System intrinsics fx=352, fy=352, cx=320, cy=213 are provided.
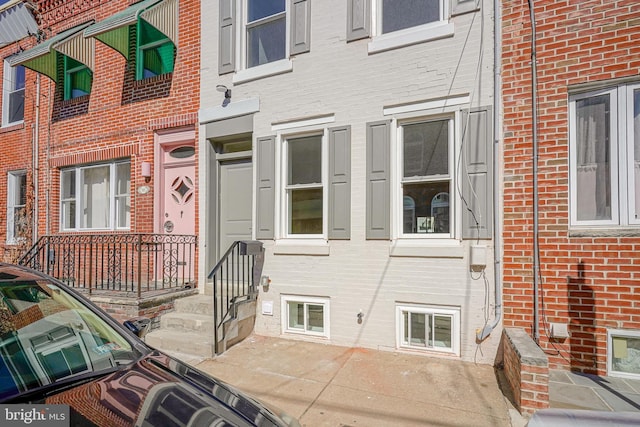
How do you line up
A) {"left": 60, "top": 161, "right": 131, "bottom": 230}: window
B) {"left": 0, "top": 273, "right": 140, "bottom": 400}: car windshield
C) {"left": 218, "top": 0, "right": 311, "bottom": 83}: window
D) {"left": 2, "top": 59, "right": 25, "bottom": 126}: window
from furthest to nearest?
{"left": 2, "top": 59, "right": 25, "bottom": 126}: window → {"left": 60, "top": 161, "right": 131, "bottom": 230}: window → {"left": 218, "top": 0, "right": 311, "bottom": 83}: window → {"left": 0, "top": 273, "right": 140, "bottom": 400}: car windshield

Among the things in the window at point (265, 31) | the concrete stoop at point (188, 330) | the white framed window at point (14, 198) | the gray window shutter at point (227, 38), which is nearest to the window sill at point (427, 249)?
the concrete stoop at point (188, 330)

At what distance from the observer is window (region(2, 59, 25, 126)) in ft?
30.9

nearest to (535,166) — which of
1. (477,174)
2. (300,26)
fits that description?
(477,174)

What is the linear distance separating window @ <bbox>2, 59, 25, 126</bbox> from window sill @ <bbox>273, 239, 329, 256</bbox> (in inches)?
350

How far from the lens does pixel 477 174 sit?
4457 mm

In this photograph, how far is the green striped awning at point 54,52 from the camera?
7.29 m

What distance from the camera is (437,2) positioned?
4832 mm

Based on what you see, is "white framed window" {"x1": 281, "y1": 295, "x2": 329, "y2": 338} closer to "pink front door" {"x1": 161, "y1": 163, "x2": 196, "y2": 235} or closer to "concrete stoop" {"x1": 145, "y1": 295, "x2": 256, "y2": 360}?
"concrete stoop" {"x1": 145, "y1": 295, "x2": 256, "y2": 360}

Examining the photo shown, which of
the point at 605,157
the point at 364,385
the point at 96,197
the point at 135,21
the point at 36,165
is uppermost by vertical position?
the point at 135,21

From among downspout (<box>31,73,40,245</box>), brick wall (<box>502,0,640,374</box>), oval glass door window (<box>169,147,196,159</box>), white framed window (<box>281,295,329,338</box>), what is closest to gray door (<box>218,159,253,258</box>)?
oval glass door window (<box>169,147,196,159</box>)

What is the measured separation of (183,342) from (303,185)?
286 centimetres

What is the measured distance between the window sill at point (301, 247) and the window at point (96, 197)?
379cm

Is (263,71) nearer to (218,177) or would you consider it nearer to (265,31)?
(265,31)

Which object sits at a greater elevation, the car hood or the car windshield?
the car windshield
